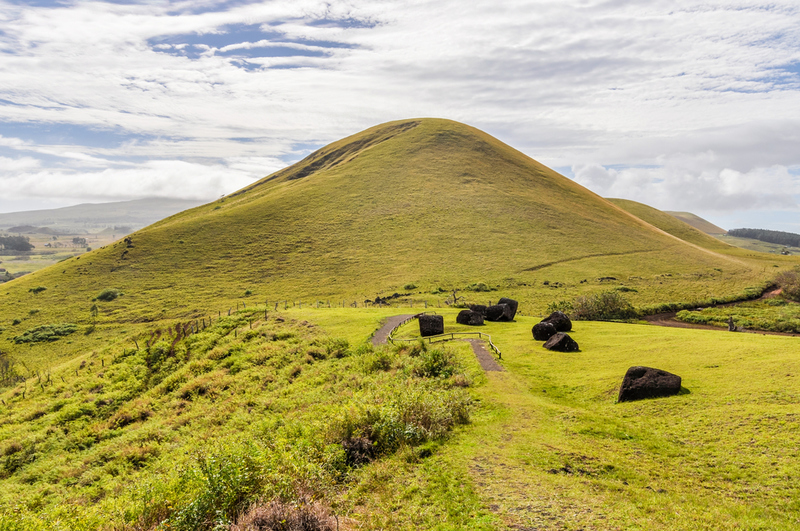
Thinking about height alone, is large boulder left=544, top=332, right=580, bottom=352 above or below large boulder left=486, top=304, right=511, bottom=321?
below

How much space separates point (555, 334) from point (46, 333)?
7950 cm

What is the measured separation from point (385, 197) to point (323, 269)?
39.4 metres

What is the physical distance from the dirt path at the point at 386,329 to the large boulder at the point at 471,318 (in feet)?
21.2

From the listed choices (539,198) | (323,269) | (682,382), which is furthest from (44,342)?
(539,198)

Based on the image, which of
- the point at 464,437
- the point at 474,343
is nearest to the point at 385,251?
the point at 474,343

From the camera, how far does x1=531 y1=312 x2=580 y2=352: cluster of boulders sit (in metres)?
26.2

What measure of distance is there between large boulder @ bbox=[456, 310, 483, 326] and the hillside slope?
76.0 ft

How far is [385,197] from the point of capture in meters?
118

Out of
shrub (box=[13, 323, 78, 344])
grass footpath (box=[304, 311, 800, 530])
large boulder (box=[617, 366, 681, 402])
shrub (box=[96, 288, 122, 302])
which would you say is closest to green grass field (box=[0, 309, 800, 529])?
grass footpath (box=[304, 311, 800, 530])

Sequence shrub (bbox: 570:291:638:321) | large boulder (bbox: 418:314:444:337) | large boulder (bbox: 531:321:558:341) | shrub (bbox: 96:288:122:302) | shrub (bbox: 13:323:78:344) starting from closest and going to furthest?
large boulder (bbox: 531:321:558:341) < large boulder (bbox: 418:314:444:337) < shrub (bbox: 570:291:638:321) < shrub (bbox: 13:323:78:344) < shrub (bbox: 96:288:122:302)

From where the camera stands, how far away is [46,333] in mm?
65938

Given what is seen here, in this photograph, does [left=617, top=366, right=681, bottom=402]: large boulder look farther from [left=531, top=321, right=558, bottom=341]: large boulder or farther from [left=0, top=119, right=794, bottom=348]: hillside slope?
[left=0, top=119, right=794, bottom=348]: hillside slope

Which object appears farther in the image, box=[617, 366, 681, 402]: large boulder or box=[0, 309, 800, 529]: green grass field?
box=[617, 366, 681, 402]: large boulder

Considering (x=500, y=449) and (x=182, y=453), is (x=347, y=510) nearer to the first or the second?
(x=500, y=449)
